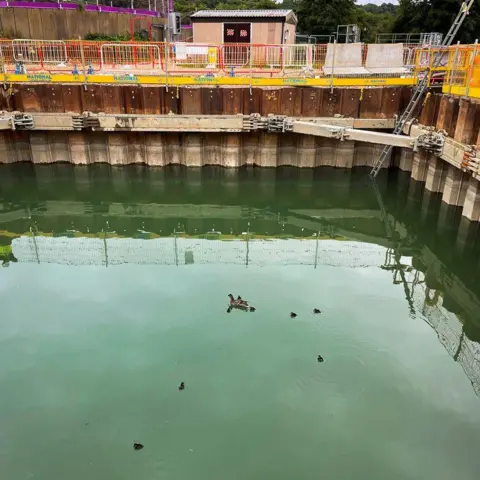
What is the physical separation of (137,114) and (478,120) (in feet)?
40.4

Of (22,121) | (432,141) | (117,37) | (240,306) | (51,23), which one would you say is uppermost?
(51,23)

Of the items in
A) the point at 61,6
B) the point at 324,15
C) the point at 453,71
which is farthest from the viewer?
the point at 324,15

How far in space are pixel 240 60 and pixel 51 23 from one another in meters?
19.8

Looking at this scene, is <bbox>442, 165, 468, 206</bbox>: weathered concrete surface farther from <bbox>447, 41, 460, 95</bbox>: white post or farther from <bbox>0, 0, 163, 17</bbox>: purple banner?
<bbox>0, 0, 163, 17</bbox>: purple banner

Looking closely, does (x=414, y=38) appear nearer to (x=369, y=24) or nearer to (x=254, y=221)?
(x=369, y=24)

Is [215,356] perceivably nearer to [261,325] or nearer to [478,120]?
[261,325]

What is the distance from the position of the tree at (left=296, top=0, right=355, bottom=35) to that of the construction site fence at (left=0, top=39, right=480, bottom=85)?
22.6m

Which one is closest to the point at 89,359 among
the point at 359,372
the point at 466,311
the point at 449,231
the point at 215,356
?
the point at 215,356

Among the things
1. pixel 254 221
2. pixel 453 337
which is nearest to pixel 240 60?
pixel 254 221

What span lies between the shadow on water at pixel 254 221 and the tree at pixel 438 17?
22.1m

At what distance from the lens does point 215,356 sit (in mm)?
8477

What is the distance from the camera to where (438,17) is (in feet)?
114

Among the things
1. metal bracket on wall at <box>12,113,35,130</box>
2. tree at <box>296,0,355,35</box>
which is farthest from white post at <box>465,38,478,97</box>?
tree at <box>296,0,355,35</box>

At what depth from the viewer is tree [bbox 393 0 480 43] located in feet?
111
